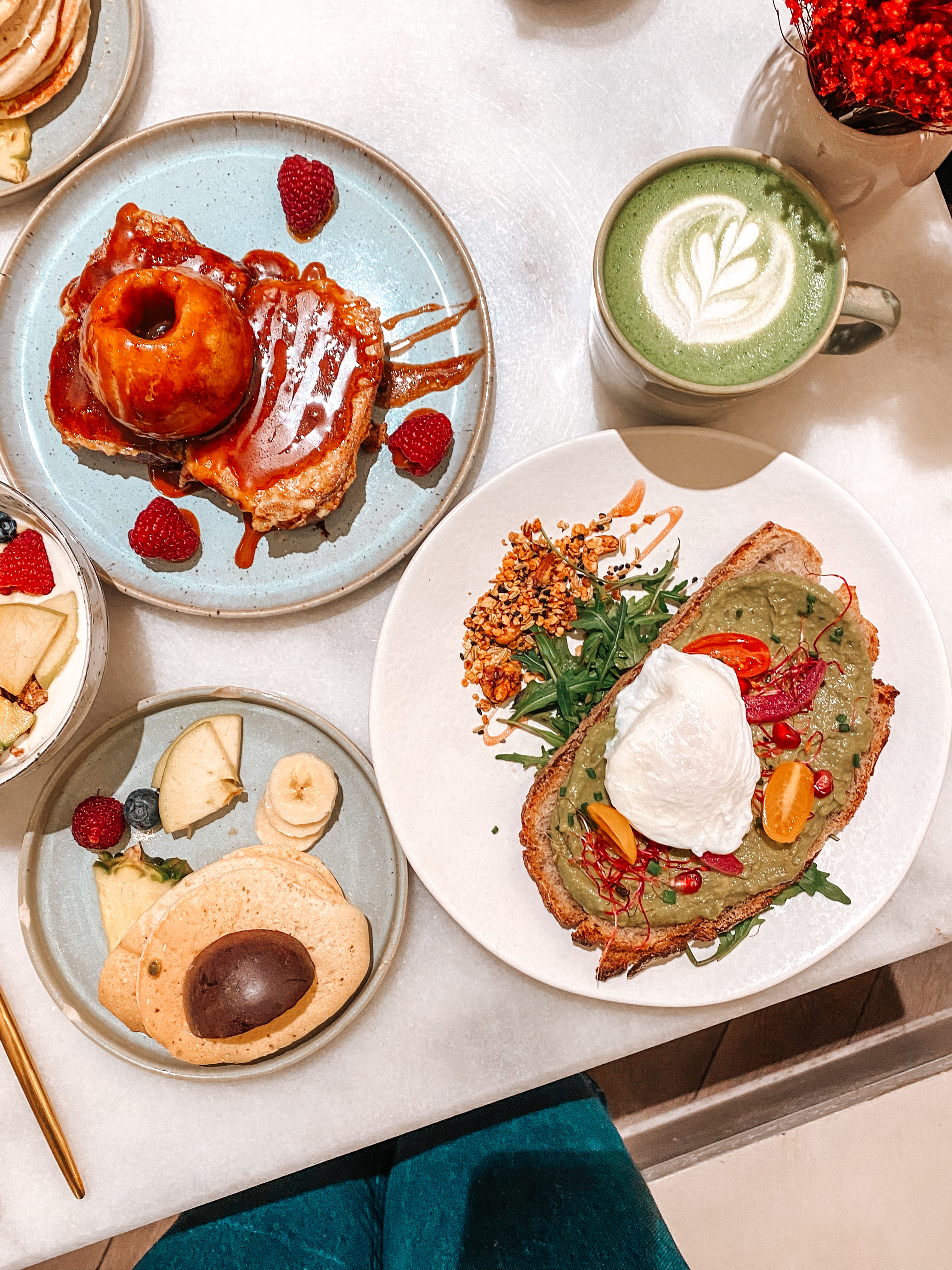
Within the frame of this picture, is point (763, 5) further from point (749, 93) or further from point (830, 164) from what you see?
point (830, 164)

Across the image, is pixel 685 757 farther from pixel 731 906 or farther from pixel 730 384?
pixel 730 384

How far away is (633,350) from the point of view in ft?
4.08

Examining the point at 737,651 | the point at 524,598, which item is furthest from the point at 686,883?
the point at 524,598

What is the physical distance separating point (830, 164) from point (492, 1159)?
1974mm

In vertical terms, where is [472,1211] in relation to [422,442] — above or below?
below

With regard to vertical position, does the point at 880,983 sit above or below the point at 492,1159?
above

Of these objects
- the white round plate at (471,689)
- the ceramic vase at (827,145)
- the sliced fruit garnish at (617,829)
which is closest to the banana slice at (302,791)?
the white round plate at (471,689)

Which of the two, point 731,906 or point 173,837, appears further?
point 173,837

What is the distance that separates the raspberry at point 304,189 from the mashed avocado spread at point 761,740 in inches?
37.2

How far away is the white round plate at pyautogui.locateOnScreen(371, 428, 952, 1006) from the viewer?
1431mm

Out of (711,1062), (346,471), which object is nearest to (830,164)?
(346,471)

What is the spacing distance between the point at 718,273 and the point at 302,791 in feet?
3.51

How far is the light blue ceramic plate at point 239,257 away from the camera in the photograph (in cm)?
148

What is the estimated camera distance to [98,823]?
146 centimetres
